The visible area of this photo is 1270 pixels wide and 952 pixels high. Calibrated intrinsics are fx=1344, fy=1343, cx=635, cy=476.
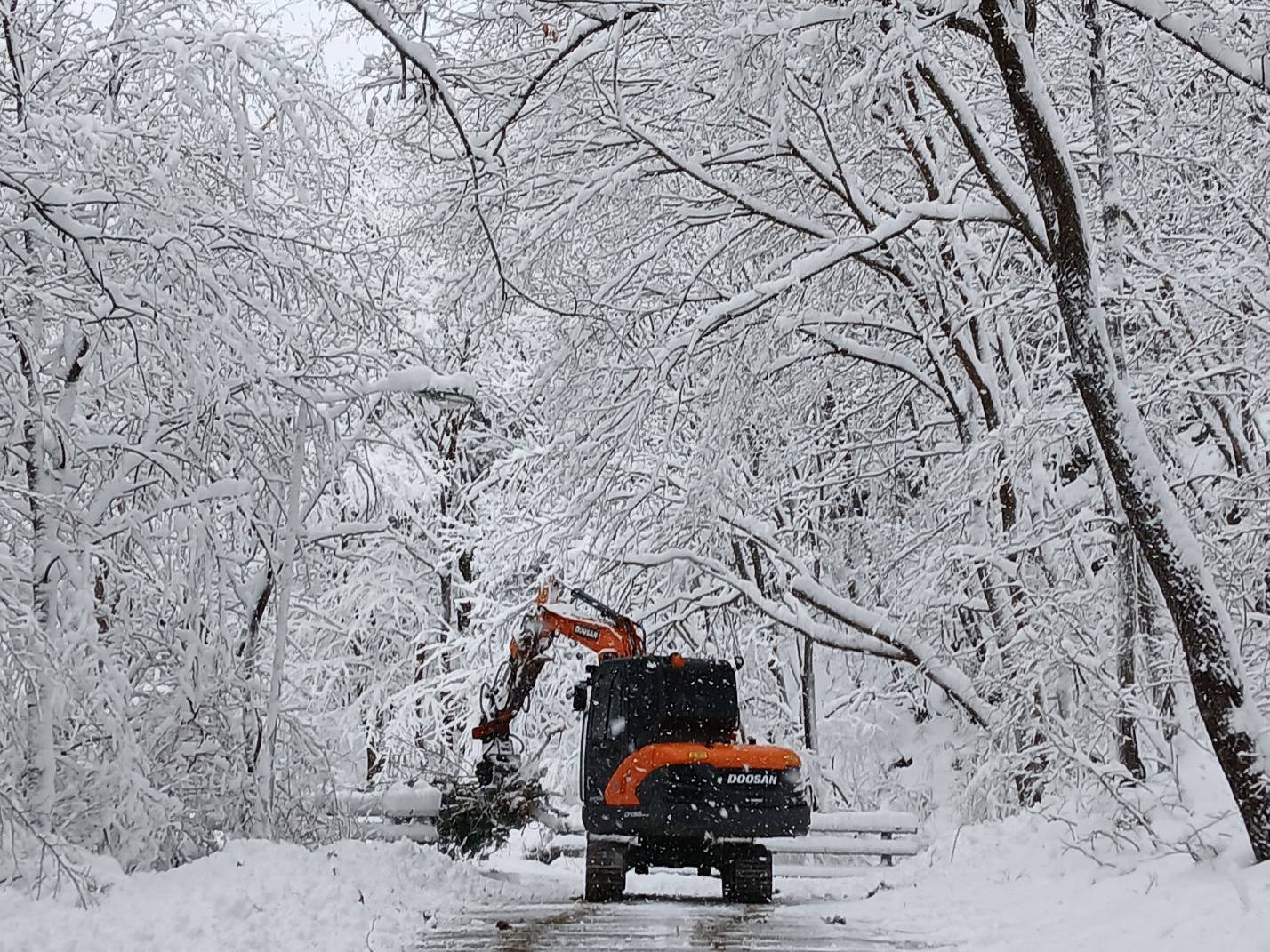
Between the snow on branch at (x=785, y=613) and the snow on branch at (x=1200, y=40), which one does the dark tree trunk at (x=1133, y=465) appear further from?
the snow on branch at (x=785, y=613)

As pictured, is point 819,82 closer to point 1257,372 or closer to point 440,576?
point 1257,372

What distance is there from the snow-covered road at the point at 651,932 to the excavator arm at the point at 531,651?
3.18 metres

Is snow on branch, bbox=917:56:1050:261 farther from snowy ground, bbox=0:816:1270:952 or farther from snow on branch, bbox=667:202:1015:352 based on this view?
snowy ground, bbox=0:816:1270:952

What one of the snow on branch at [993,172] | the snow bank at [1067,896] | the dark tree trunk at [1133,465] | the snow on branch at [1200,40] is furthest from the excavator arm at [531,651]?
the snow on branch at [1200,40]

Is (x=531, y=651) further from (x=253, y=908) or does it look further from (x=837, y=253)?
(x=253, y=908)

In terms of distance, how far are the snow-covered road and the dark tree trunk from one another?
2172 millimetres

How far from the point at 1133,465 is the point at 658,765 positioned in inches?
218

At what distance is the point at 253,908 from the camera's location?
26.8ft

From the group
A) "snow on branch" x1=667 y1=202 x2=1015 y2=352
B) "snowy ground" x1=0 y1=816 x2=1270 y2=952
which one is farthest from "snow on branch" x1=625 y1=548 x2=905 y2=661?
"snow on branch" x1=667 y1=202 x2=1015 y2=352

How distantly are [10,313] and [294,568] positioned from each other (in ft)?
15.2

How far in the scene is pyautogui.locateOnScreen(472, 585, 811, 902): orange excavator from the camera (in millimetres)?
12203

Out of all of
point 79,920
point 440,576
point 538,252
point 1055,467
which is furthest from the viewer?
point 440,576

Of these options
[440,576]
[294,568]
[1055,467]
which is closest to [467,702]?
[440,576]

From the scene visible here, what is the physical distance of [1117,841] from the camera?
9.83m
